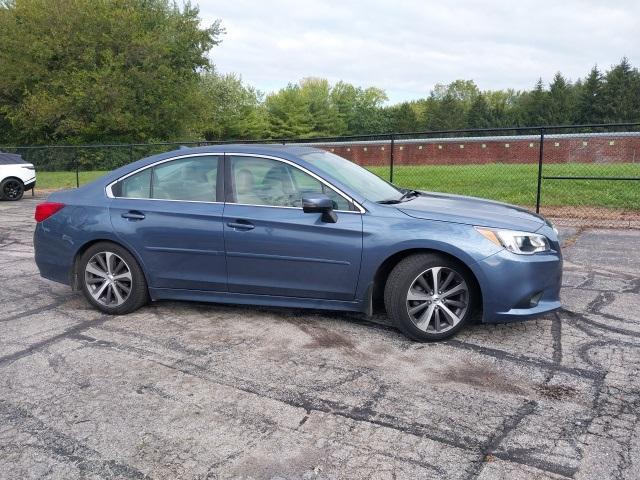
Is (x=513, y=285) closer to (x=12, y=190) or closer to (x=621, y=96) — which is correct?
(x=12, y=190)

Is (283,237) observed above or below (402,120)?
below

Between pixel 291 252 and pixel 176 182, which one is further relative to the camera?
pixel 176 182

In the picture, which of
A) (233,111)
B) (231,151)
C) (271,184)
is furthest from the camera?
(233,111)

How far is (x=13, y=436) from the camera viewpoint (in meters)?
3.25

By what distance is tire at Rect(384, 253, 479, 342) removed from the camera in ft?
14.9

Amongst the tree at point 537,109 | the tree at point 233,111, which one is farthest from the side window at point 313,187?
the tree at point 537,109

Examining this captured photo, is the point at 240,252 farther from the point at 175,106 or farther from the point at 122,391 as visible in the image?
the point at 175,106

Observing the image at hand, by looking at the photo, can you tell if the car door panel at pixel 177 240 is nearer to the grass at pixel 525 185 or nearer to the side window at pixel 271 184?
the side window at pixel 271 184

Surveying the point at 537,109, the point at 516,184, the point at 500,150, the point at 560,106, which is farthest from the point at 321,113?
the point at 516,184

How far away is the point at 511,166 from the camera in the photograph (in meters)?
20.7

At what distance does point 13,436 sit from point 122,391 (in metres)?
0.70

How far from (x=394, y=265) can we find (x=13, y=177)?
1466 cm

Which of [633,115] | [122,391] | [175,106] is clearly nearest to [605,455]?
[122,391]

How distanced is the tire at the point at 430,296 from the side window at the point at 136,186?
2440 mm
